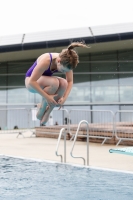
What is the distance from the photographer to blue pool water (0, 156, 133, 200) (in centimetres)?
623

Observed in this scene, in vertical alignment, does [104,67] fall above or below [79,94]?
above

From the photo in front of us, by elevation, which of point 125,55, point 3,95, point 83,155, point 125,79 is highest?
point 125,55

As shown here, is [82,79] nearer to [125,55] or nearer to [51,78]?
[125,55]

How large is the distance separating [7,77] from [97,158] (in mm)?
19009

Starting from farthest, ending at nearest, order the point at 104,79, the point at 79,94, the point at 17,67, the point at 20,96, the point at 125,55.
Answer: the point at 17,67 < the point at 125,55 < the point at 20,96 < the point at 104,79 < the point at 79,94

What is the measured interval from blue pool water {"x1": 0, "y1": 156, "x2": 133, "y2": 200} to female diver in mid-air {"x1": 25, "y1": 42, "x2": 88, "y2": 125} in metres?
1.80

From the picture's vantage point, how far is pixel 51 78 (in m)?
4.74

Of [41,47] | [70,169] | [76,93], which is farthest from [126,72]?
[70,169]

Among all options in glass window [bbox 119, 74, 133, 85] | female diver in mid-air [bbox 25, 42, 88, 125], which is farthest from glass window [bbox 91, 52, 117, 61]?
female diver in mid-air [bbox 25, 42, 88, 125]

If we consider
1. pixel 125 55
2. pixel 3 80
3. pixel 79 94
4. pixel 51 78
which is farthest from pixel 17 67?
pixel 51 78

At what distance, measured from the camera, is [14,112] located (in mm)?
25203

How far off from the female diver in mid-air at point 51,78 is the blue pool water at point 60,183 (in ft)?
5.91

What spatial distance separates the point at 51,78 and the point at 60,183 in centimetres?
317

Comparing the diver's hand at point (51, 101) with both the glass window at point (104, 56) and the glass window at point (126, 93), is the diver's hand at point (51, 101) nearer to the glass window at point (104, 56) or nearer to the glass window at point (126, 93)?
the glass window at point (126, 93)
